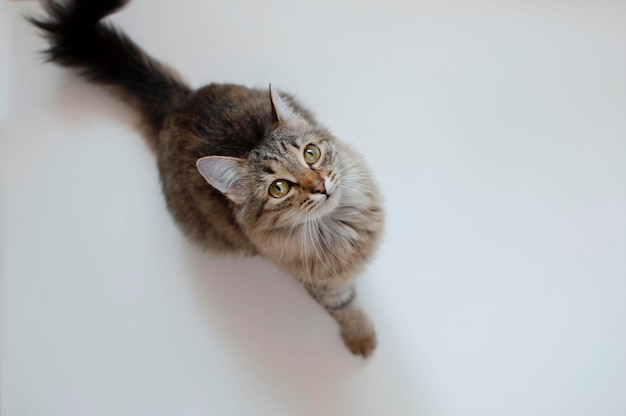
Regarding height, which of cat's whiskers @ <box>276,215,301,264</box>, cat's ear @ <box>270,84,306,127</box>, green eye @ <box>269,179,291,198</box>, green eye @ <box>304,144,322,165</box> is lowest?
cat's whiskers @ <box>276,215,301,264</box>

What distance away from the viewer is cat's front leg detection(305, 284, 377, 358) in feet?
4.91

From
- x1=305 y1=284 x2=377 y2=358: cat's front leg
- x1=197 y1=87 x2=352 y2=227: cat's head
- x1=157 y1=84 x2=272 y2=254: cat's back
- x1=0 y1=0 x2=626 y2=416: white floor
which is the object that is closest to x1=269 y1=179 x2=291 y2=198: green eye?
x1=197 y1=87 x2=352 y2=227: cat's head

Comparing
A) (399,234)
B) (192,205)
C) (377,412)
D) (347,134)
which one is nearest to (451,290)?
(399,234)

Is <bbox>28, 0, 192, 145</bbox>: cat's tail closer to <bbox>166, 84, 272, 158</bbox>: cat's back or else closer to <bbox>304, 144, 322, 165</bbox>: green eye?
<bbox>166, 84, 272, 158</bbox>: cat's back

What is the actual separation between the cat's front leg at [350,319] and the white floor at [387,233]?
47mm

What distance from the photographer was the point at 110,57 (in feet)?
5.45

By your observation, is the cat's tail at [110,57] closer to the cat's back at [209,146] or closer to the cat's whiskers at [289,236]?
the cat's back at [209,146]

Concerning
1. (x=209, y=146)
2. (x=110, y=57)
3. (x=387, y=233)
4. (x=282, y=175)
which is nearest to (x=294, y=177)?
(x=282, y=175)

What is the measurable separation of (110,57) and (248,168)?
0.78 meters

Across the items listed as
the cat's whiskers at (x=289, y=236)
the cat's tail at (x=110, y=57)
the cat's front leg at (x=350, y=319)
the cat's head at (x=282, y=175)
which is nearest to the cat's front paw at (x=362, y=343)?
the cat's front leg at (x=350, y=319)

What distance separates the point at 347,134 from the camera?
1.74m

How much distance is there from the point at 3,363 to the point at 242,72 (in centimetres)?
129

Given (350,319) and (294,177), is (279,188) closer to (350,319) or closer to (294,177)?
(294,177)

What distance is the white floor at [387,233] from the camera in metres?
1.55
